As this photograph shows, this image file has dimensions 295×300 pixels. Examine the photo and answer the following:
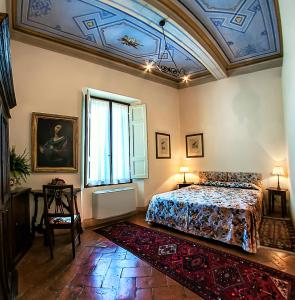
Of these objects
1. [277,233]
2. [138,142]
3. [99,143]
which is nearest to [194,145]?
[138,142]

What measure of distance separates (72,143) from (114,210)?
160 cm

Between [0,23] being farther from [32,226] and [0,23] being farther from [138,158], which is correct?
[138,158]

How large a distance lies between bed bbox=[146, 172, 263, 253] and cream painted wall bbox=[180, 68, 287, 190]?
0.78 metres

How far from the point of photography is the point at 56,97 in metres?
3.55

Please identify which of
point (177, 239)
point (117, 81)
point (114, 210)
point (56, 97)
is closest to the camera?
point (177, 239)

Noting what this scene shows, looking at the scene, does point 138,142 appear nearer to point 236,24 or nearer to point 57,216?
point 57,216

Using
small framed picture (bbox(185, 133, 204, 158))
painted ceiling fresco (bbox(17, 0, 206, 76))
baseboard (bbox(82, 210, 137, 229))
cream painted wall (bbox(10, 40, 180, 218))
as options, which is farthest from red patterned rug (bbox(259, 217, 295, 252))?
painted ceiling fresco (bbox(17, 0, 206, 76))

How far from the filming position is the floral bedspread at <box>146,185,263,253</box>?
2.68 m

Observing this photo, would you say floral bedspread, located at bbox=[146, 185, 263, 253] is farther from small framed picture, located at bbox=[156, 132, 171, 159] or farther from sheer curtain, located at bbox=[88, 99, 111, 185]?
small framed picture, located at bbox=[156, 132, 171, 159]

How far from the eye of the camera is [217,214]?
2932 millimetres

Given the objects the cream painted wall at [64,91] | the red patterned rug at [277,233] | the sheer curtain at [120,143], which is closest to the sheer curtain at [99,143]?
the sheer curtain at [120,143]

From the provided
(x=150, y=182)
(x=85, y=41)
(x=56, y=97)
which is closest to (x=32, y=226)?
(x=56, y=97)

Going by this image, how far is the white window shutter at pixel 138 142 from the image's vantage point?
4.64 meters

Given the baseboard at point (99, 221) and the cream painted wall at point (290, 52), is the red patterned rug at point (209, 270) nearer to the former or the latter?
the baseboard at point (99, 221)
